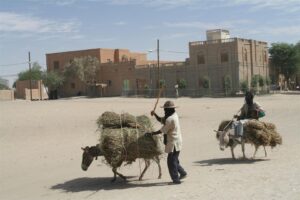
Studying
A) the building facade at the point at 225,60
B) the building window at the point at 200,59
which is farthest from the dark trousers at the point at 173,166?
the building window at the point at 200,59

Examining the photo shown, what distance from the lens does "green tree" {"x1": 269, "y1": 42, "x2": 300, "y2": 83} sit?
7631 centimetres

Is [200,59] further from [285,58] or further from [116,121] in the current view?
[116,121]

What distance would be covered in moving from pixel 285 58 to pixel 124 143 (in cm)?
6889

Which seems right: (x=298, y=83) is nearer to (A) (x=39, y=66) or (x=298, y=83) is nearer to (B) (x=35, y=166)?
(A) (x=39, y=66)

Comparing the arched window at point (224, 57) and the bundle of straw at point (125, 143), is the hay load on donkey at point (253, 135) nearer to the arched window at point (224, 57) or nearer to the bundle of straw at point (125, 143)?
the bundle of straw at point (125, 143)

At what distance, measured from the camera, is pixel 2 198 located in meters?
11.2

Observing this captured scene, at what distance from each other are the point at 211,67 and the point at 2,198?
193ft

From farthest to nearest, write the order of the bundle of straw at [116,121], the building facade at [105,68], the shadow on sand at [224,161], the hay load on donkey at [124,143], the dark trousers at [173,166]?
the building facade at [105,68] < the shadow on sand at [224,161] < the bundle of straw at [116,121] < the hay load on donkey at [124,143] < the dark trousers at [173,166]

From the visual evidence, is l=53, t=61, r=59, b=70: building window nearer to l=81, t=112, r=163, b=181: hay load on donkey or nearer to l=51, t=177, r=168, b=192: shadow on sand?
l=51, t=177, r=168, b=192: shadow on sand

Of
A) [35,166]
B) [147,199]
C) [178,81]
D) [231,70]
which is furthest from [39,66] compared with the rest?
[147,199]

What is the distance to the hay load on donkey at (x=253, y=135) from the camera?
13.3 m

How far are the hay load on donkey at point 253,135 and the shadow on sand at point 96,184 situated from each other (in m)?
3.23

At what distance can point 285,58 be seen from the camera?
76.4 metres

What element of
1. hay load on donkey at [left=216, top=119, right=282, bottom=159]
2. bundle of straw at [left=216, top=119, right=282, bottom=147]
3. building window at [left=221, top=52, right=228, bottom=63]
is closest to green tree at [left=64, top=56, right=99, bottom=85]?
building window at [left=221, top=52, right=228, bottom=63]
